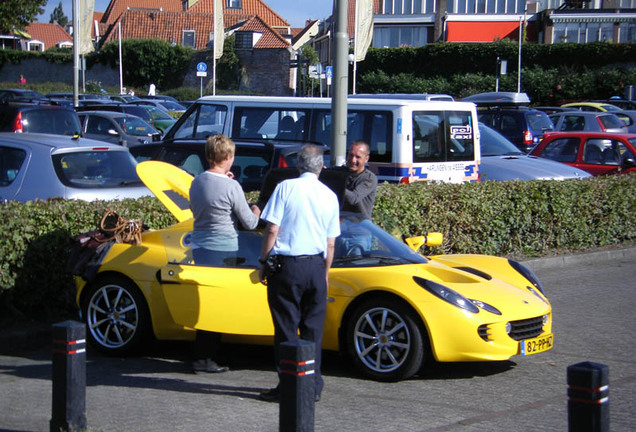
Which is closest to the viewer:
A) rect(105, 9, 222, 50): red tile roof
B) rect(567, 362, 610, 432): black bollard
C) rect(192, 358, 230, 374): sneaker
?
rect(567, 362, 610, 432): black bollard

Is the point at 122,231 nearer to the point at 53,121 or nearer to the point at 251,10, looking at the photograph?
the point at 53,121

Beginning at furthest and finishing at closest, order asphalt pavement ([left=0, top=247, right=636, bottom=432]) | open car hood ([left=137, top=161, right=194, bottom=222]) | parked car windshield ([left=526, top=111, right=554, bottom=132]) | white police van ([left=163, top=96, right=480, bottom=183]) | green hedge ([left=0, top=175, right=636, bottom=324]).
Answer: parked car windshield ([left=526, top=111, right=554, bottom=132])
white police van ([left=163, top=96, right=480, bottom=183])
green hedge ([left=0, top=175, right=636, bottom=324])
open car hood ([left=137, top=161, right=194, bottom=222])
asphalt pavement ([left=0, top=247, right=636, bottom=432])

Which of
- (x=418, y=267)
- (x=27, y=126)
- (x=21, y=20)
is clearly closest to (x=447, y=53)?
(x=21, y=20)

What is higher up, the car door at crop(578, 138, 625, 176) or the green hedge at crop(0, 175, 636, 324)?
the car door at crop(578, 138, 625, 176)

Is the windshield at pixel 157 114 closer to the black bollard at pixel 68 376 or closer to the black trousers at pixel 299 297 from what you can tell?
the black trousers at pixel 299 297

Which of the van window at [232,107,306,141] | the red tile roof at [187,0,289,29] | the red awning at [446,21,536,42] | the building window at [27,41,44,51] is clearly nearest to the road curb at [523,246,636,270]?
the van window at [232,107,306,141]

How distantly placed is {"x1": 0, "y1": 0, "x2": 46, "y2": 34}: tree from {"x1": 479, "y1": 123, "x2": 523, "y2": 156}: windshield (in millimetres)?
15619

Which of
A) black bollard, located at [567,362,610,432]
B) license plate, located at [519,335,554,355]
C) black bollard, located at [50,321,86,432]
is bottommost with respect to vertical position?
license plate, located at [519,335,554,355]

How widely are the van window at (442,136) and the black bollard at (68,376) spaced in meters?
8.87

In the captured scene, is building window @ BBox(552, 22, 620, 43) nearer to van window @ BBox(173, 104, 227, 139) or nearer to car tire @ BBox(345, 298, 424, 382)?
van window @ BBox(173, 104, 227, 139)

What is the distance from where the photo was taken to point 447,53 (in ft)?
201

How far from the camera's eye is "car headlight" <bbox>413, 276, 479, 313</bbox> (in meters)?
6.39

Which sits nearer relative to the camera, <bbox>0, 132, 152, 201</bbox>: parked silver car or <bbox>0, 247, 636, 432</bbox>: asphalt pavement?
<bbox>0, 247, 636, 432</bbox>: asphalt pavement

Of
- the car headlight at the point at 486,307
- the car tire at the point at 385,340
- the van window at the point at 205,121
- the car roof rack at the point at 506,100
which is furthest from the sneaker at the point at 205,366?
the car roof rack at the point at 506,100
